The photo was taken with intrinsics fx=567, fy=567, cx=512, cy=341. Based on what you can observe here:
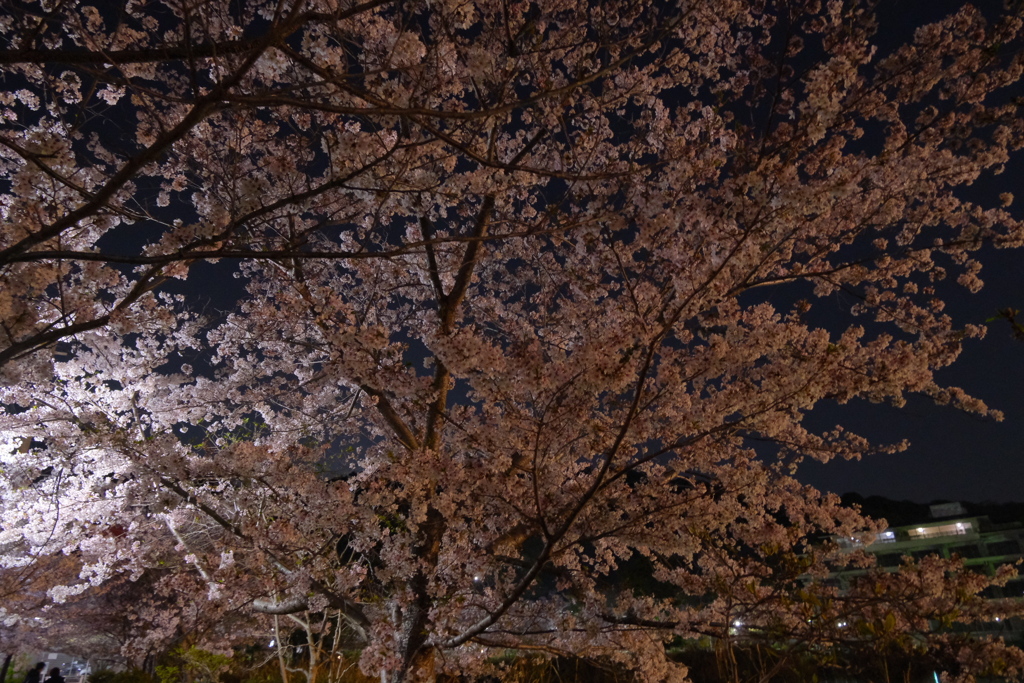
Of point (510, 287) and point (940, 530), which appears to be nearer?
point (510, 287)

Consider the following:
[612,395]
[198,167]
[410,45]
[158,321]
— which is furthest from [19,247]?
[612,395]

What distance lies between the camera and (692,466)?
19.3 ft

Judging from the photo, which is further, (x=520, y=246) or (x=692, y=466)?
(x=520, y=246)

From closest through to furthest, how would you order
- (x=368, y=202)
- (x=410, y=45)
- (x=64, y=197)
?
(x=410, y=45) < (x=64, y=197) < (x=368, y=202)

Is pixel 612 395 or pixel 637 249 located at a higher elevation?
pixel 637 249

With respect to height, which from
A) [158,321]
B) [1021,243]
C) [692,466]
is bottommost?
[692,466]

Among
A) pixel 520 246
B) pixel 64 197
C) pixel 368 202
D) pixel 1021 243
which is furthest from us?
pixel 520 246

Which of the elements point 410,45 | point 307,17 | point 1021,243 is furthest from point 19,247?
point 1021,243

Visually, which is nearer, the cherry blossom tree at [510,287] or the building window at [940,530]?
the cherry blossom tree at [510,287]

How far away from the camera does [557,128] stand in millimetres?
5066

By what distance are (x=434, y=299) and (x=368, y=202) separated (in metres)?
1.93

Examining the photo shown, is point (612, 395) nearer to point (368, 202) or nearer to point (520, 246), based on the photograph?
point (368, 202)

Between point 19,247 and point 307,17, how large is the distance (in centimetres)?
169

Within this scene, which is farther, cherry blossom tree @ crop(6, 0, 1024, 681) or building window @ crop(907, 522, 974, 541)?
building window @ crop(907, 522, 974, 541)
